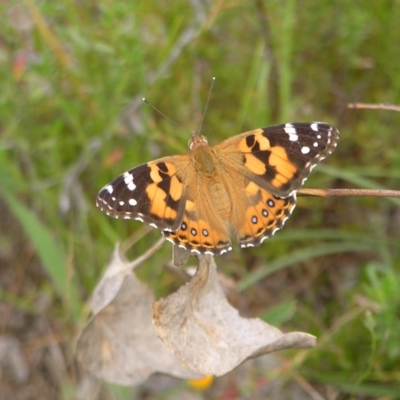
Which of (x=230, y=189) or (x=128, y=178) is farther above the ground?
(x=128, y=178)

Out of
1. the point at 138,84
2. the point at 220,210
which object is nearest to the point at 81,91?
the point at 138,84

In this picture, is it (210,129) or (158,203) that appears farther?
(210,129)

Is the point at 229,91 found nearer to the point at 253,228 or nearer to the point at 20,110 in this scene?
the point at 20,110

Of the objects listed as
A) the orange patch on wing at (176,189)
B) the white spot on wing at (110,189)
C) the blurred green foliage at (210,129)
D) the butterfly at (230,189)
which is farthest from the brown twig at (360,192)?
the blurred green foliage at (210,129)

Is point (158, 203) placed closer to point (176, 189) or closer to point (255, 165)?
point (176, 189)

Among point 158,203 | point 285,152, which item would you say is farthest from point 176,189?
point 285,152

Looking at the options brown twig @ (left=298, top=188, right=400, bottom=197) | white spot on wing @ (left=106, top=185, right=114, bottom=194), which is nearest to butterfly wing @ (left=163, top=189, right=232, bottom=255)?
white spot on wing @ (left=106, top=185, right=114, bottom=194)

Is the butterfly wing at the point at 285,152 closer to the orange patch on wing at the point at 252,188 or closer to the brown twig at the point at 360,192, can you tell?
the orange patch on wing at the point at 252,188
